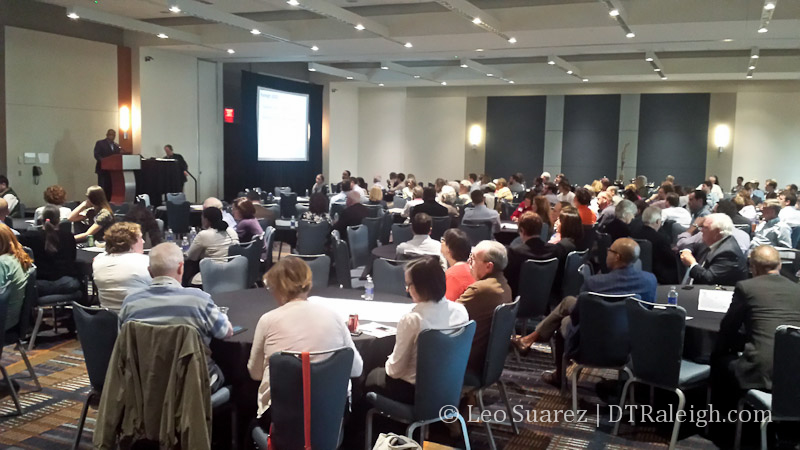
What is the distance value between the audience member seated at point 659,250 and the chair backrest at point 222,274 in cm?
426

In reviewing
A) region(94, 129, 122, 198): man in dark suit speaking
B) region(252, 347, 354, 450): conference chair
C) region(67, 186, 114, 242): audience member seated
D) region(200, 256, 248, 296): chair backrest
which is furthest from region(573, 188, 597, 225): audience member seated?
region(94, 129, 122, 198): man in dark suit speaking

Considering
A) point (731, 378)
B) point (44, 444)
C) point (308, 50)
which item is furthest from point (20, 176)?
point (731, 378)

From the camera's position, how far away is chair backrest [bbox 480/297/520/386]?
12.0 feet

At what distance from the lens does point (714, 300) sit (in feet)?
15.5

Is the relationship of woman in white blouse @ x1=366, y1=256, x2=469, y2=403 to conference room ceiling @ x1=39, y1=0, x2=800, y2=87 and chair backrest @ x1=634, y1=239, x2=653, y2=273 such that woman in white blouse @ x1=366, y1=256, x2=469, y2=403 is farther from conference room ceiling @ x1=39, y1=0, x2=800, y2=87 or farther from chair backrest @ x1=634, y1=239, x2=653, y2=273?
conference room ceiling @ x1=39, y1=0, x2=800, y2=87

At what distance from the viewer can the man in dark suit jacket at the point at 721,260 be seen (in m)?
5.28

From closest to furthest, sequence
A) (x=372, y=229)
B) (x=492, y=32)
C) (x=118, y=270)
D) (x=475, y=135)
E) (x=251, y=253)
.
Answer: (x=118, y=270)
(x=251, y=253)
(x=372, y=229)
(x=492, y=32)
(x=475, y=135)

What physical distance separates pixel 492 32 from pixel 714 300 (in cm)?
779

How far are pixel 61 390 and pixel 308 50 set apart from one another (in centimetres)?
1058

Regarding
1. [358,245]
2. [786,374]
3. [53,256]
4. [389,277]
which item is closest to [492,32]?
[358,245]

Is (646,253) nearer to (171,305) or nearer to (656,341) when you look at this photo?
(656,341)

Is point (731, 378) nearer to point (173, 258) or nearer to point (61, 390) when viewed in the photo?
point (173, 258)

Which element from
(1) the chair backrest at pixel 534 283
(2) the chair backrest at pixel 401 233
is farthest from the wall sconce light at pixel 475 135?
(1) the chair backrest at pixel 534 283

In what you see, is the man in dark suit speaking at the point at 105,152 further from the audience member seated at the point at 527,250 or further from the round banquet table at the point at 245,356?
the round banquet table at the point at 245,356
